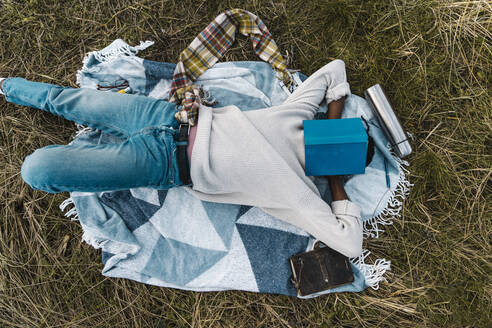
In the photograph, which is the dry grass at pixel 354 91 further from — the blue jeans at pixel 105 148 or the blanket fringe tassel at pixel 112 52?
the blue jeans at pixel 105 148

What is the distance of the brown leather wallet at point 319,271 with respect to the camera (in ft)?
6.56

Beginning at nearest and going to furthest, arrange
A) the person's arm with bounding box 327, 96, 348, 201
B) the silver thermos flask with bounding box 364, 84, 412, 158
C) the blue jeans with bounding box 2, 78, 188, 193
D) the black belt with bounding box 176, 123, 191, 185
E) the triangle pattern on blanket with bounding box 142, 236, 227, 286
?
the blue jeans with bounding box 2, 78, 188, 193, the black belt with bounding box 176, 123, 191, 185, the person's arm with bounding box 327, 96, 348, 201, the silver thermos flask with bounding box 364, 84, 412, 158, the triangle pattern on blanket with bounding box 142, 236, 227, 286

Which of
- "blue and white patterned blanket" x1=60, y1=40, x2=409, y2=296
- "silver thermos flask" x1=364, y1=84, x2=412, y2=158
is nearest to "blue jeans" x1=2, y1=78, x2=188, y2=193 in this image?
"blue and white patterned blanket" x1=60, y1=40, x2=409, y2=296

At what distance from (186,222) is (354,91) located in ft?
5.32

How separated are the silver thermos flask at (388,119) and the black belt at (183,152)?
132cm

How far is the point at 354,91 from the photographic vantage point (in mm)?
2186

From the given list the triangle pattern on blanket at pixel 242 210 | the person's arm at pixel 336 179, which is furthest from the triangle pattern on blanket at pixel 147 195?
the person's arm at pixel 336 179

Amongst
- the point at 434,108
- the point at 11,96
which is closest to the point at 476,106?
the point at 434,108

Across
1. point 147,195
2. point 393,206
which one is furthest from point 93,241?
point 393,206

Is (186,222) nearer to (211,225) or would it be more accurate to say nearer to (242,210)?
(211,225)

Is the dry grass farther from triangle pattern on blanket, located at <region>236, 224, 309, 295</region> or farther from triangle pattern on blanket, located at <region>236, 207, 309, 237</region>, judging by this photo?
triangle pattern on blanket, located at <region>236, 207, 309, 237</region>

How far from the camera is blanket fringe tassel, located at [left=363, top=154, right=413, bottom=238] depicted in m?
2.10

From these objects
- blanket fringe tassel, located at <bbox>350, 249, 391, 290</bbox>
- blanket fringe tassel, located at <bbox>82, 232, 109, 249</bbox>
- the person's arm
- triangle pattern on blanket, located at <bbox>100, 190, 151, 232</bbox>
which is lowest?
blanket fringe tassel, located at <bbox>350, 249, 391, 290</bbox>

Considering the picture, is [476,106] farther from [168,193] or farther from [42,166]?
[42,166]
